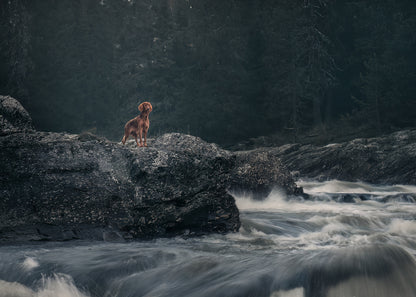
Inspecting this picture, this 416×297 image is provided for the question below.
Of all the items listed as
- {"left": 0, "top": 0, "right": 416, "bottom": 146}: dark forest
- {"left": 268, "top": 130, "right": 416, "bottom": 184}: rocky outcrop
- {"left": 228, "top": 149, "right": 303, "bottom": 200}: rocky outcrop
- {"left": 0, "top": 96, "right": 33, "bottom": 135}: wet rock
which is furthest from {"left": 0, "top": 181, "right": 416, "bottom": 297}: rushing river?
{"left": 0, "top": 0, "right": 416, "bottom": 146}: dark forest

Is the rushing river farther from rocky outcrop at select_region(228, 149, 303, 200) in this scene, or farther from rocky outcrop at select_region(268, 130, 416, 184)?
rocky outcrop at select_region(268, 130, 416, 184)

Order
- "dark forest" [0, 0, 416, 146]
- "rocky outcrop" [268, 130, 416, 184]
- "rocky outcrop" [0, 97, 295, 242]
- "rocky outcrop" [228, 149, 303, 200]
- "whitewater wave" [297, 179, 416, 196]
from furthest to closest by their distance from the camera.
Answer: "dark forest" [0, 0, 416, 146], "rocky outcrop" [268, 130, 416, 184], "whitewater wave" [297, 179, 416, 196], "rocky outcrop" [228, 149, 303, 200], "rocky outcrop" [0, 97, 295, 242]

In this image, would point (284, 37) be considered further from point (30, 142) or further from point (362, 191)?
point (30, 142)

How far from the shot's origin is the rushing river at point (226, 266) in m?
3.95

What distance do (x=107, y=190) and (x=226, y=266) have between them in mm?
1942

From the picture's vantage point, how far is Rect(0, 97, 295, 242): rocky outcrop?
5.20 metres

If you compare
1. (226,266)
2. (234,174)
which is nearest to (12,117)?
(226,266)

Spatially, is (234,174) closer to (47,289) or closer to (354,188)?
(354,188)

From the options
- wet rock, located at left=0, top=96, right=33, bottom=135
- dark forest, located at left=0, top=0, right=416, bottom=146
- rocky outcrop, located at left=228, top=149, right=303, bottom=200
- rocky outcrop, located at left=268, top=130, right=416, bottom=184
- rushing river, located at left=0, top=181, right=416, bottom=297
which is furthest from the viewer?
dark forest, located at left=0, top=0, right=416, bottom=146

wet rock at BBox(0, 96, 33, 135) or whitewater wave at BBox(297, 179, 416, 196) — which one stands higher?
wet rock at BBox(0, 96, 33, 135)

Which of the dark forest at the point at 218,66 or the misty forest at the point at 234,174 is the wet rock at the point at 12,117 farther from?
the dark forest at the point at 218,66

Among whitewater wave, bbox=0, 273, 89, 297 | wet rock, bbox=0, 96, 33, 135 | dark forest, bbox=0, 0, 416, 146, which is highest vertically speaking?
dark forest, bbox=0, 0, 416, 146

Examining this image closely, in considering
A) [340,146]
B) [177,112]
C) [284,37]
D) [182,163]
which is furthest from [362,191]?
[177,112]

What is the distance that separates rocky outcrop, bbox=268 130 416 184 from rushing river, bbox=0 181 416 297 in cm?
709
